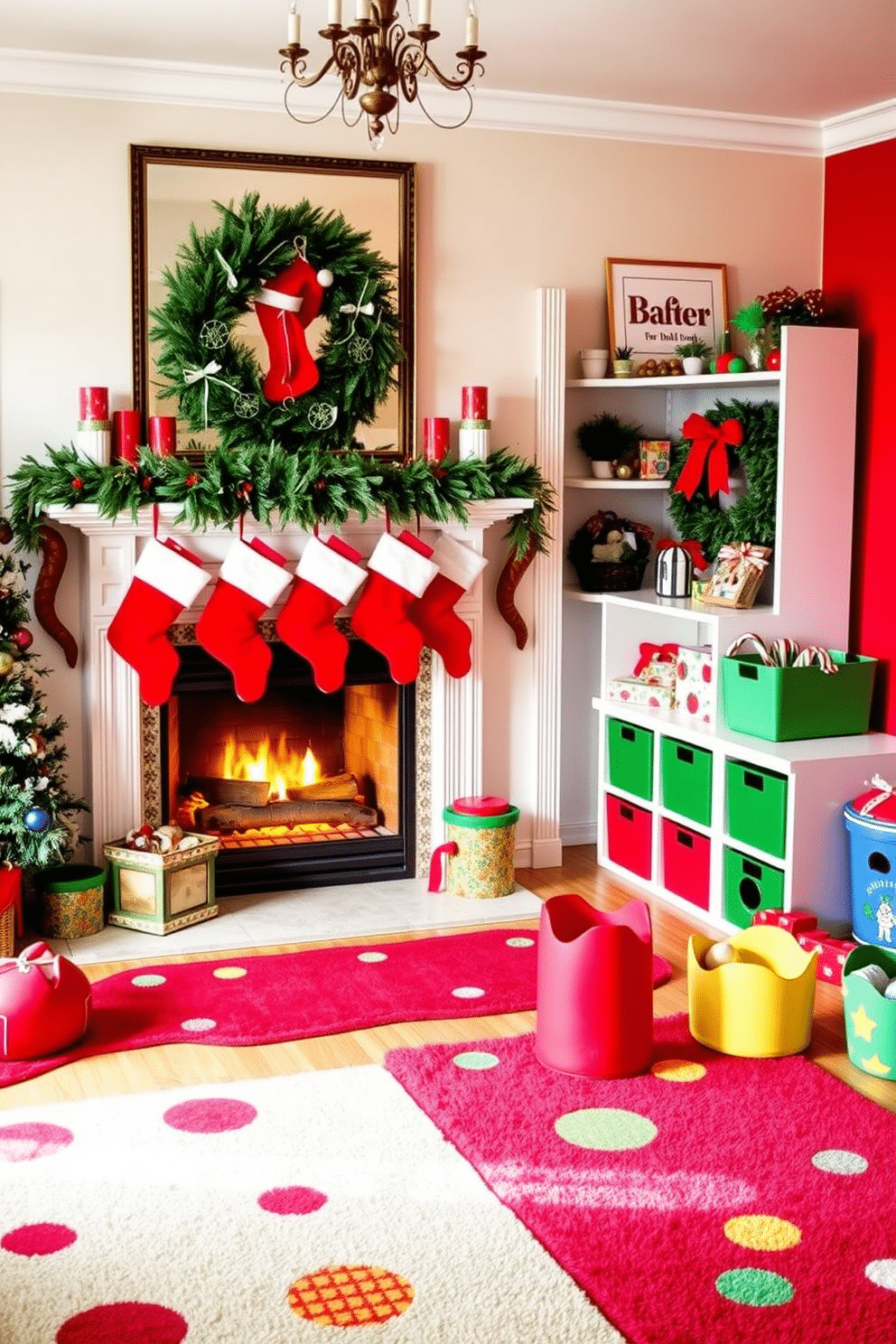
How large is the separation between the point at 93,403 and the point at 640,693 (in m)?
1.91

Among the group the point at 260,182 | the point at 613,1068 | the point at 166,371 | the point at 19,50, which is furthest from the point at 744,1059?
the point at 19,50

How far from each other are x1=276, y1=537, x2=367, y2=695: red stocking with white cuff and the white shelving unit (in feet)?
2.85

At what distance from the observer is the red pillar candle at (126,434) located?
4.11 meters

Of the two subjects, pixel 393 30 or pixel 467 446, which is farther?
pixel 467 446

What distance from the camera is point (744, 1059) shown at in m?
3.22

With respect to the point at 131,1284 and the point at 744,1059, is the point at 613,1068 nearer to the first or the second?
the point at 744,1059

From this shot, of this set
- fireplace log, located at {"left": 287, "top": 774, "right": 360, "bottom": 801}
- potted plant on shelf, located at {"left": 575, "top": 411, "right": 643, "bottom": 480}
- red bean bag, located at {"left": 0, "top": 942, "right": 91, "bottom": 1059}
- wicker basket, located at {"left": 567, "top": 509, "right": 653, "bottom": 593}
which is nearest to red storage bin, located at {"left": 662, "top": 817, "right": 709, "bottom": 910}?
wicker basket, located at {"left": 567, "top": 509, "right": 653, "bottom": 593}

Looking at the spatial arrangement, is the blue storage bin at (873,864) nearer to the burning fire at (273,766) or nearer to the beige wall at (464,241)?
the beige wall at (464,241)

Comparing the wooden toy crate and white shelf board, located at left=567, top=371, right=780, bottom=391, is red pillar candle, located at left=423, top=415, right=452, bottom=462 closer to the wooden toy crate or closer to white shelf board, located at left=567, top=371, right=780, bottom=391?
white shelf board, located at left=567, top=371, right=780, bottom=391

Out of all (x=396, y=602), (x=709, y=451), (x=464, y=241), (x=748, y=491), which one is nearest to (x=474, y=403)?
(x=464, y=241)

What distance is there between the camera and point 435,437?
14.4 ft

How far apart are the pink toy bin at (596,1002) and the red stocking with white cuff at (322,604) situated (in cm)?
134

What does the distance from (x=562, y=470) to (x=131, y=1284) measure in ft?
10.0

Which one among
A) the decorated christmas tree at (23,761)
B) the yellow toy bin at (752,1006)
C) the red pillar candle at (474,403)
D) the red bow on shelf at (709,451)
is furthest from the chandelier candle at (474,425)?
the yellow toy bin at (752,1006)
